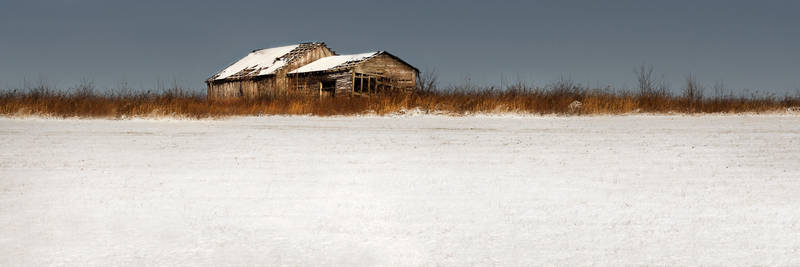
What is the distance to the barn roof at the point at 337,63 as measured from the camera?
27.5m

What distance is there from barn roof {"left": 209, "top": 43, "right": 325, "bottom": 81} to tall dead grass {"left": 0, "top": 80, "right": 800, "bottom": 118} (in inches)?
537

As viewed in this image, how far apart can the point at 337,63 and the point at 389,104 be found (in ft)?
44.6

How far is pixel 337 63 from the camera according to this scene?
28406mm

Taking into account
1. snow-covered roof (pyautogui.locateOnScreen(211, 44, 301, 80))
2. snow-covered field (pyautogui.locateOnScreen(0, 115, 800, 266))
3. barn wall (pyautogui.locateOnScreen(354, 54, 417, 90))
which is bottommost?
snow-covered field (pyautogui.locateOnScreen(0, 115, 800, 266))

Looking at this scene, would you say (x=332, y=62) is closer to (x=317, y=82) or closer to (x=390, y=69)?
(x=317, y=82)

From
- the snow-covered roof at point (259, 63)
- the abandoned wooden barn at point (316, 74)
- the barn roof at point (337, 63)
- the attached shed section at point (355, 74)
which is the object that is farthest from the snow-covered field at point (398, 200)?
the snow-covered roof at point (259, 63)

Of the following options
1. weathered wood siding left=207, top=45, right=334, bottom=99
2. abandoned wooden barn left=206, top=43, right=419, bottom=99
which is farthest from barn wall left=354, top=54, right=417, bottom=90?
weathered wood siding left=207, top=45, right=334, bottom=99

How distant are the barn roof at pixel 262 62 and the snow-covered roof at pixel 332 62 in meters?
1.15

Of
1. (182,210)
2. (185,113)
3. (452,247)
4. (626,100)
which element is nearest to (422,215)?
(452,247)

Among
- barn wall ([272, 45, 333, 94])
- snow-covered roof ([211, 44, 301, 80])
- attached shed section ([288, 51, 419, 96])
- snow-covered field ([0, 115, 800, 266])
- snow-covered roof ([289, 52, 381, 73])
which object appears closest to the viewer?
snow-covered field ([0, 115, 800, 266])

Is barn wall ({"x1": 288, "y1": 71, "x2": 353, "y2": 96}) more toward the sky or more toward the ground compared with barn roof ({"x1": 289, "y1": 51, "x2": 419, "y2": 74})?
more toward the ground

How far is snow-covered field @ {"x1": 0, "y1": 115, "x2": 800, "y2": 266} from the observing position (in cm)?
365

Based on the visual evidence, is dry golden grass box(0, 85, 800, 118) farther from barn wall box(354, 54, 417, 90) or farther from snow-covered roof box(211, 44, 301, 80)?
snow-covered roof box(211, 44, 301, 80)

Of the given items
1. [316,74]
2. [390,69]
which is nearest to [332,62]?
[316,74]
